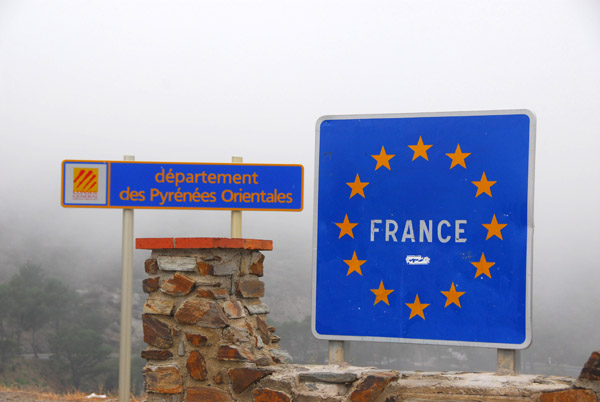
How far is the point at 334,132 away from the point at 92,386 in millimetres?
30984

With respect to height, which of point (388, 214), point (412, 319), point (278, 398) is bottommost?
point (278, 398)

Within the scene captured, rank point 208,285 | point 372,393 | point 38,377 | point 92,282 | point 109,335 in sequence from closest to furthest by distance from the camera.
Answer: point 372,393 → point 208,285 → point 38,377 → point 109,335 → point 92,282

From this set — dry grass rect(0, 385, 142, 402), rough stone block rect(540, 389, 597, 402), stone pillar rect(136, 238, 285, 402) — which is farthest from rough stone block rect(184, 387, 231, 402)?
dry grass rect(0, 385, 142, 402)

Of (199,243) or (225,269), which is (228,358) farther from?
(199,243)

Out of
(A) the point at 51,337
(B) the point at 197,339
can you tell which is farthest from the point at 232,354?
(A) the point at 51,337

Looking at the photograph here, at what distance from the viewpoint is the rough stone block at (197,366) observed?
15.4ft

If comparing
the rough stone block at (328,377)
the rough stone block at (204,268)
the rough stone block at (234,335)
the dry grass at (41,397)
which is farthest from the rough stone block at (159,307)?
the dry grass at (41,397)

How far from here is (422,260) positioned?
16.0 feet

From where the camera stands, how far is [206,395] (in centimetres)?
470

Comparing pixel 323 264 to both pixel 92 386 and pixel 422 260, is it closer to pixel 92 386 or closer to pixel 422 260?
pixel 422 260

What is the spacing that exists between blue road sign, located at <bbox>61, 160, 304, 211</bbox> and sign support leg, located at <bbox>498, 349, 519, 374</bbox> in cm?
275

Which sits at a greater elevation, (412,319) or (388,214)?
(388,214)

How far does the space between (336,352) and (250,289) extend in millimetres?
789

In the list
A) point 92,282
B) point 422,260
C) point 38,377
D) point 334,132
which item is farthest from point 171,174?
point 92,282
